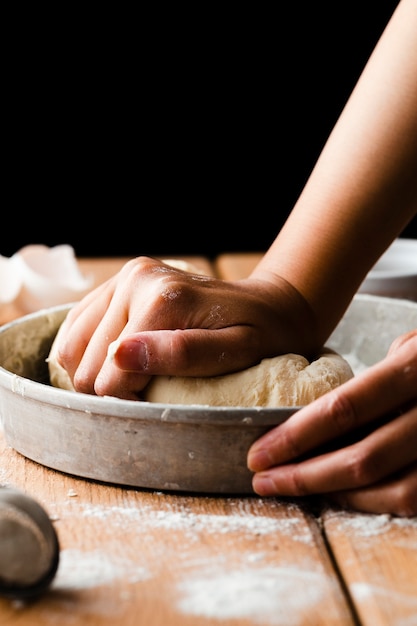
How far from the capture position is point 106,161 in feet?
9.64

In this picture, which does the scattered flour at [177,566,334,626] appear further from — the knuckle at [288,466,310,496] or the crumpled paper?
the crumpled paper

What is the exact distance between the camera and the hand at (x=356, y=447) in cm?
64

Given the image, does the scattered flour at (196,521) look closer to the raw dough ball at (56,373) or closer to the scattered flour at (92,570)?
the scattered flour at (92,570)

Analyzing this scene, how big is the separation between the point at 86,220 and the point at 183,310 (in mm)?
2329

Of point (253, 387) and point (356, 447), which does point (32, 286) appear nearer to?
point (253, 387)

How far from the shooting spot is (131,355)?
2.37 ft

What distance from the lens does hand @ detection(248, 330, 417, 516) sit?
64 centimetres

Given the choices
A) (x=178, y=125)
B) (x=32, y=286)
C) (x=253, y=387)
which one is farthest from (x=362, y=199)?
(x=178, y=125)

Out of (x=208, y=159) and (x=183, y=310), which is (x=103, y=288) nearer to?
(x=183, y=310)

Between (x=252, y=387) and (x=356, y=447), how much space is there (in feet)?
0.49

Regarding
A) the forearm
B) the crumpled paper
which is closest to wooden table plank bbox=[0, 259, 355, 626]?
the forearm

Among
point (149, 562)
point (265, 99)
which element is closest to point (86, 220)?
point (265, 99)

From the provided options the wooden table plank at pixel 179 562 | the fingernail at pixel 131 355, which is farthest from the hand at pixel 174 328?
the wooden table plank at pixel 179 562

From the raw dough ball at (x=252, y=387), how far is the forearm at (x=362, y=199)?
0.35ft
